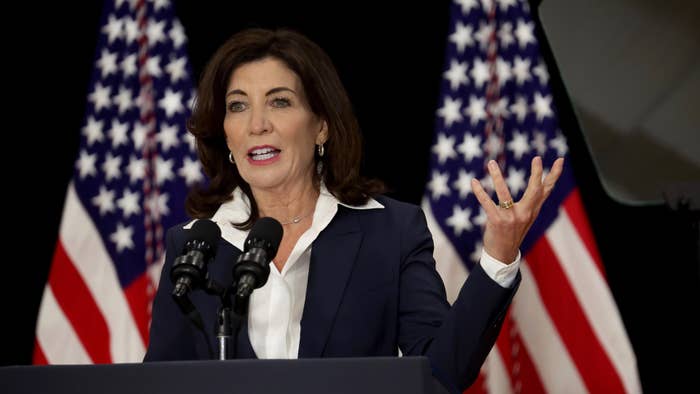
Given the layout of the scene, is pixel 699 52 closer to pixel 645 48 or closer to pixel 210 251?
pixel 645 48

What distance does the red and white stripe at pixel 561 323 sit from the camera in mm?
3090

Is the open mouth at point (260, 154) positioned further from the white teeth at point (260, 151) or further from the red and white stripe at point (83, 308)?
the red and white stripe at point (83, 308)

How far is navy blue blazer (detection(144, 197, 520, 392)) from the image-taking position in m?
1.92

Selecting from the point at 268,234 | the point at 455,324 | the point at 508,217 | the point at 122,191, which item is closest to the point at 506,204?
the point at 508,217

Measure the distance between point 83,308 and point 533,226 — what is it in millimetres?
1615

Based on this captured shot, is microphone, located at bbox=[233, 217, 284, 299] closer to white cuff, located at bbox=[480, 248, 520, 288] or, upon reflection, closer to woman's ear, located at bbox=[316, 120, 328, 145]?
white cuff, located at bbox=[480, 248, 520, 288]

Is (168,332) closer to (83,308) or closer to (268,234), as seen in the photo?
(268,234)

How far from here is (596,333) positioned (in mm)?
3104

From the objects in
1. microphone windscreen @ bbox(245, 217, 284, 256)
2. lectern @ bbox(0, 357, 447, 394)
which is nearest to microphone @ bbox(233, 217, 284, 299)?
microphone windscreen @ bbox(245, 217, 284, 256)

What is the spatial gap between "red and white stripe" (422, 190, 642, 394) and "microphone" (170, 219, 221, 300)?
6.06 ft

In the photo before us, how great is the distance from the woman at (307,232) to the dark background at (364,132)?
1305 mm

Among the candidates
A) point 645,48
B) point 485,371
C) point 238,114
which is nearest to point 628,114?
point 645,48

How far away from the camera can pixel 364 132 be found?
3.55 meters

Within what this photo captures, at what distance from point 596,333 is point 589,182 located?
595 mm
